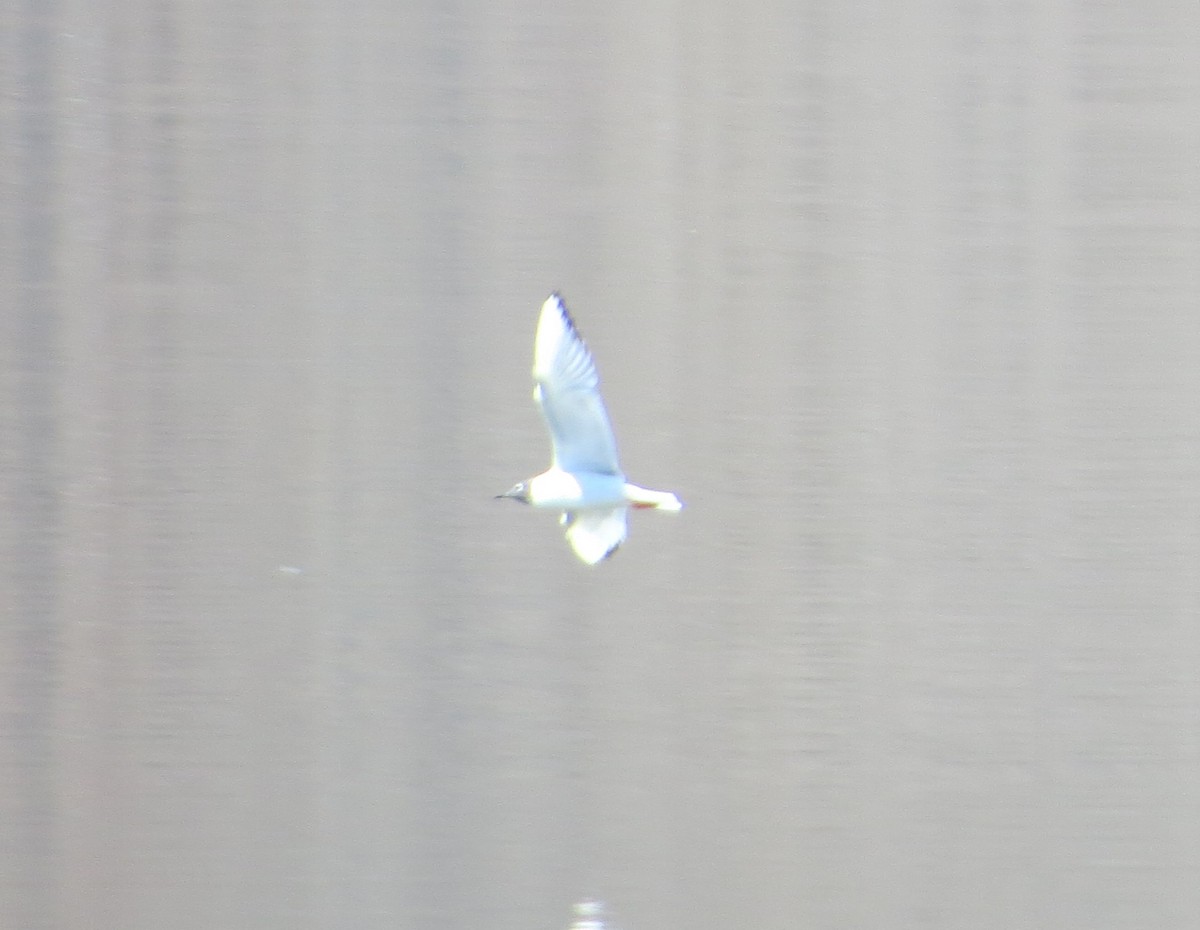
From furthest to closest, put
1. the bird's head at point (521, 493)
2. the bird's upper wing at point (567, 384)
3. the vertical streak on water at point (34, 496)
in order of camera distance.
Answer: the vertical streak on water at point (34, 496)
the bird's head at point (521, 493)
the bird's upper wing at point (567, 384)

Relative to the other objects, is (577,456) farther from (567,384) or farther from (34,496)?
(34,496)

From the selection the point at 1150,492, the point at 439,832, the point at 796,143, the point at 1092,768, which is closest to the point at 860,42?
the point at 796,143

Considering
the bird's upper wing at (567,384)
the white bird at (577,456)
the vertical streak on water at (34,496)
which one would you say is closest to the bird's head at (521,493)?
the white bird at (577,456)

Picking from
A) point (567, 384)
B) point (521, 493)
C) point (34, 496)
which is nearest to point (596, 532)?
point (521, 493)

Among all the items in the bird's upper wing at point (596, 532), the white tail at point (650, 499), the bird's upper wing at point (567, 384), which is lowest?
the bird's upper wing at point (596, 532)

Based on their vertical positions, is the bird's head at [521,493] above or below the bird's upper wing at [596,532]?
above

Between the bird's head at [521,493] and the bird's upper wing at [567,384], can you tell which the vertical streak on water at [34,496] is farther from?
the bird's upper wing at [567,384]
